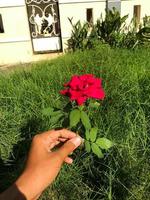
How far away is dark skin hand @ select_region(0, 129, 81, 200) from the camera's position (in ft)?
4.73

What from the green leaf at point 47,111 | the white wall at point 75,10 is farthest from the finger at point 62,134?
the white wall at point 75,10

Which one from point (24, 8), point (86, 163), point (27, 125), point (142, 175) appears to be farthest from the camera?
point (24, 8)

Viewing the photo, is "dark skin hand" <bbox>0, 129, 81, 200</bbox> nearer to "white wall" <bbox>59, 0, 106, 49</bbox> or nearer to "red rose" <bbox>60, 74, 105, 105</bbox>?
"red rose" <bbox>60, 74, 105, 105</bbox>

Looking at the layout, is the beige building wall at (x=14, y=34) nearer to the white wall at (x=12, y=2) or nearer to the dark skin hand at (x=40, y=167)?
the white wall at (x=12, y=2)

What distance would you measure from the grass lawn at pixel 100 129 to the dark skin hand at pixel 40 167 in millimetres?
777

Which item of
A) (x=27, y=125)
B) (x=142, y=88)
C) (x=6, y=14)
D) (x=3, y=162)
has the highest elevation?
(x=6, y=14)

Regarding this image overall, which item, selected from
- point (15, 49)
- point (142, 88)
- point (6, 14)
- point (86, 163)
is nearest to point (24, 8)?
point (6, 14)

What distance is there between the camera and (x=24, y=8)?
721 centimetres

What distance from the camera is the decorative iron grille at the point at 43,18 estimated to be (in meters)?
7.35

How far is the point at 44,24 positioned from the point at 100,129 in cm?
542

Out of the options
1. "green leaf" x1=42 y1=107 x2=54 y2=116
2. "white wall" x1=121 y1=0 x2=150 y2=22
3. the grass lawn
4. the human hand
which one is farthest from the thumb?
"white wall" x1=121 y1=0 x2=150 y2=22

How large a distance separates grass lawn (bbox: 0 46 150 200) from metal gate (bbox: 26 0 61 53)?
368 cm

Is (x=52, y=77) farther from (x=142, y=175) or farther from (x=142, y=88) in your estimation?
(x=142, y=175)

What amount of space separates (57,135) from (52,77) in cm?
209
